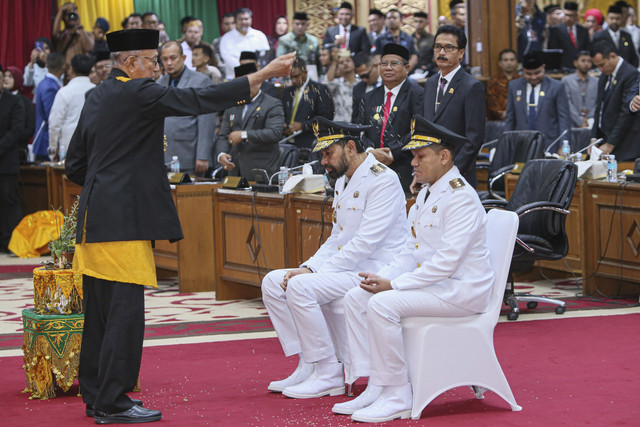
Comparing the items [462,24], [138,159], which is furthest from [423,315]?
[462,24]

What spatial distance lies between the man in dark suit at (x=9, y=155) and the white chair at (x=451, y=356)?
319 inches

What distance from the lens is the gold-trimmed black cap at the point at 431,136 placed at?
14.2 feet

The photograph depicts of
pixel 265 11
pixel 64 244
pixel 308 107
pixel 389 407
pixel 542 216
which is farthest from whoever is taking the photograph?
pixel 265 11

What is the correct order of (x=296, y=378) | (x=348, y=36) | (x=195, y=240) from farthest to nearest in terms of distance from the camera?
(x=348, y=36) → (x=195, y=240) → (x=296, y=378)

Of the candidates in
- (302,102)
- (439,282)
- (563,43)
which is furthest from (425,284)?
(563,43)

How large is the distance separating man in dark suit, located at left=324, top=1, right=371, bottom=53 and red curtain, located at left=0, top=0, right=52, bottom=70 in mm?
4596

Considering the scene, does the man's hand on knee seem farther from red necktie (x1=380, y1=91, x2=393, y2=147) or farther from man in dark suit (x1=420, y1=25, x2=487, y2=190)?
red necktie (x1=380, y1=91, x2=393, y2=147)

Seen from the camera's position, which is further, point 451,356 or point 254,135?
point 254,135

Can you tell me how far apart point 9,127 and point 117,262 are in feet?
25.2

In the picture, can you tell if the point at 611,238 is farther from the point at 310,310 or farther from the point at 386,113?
the point at 310,310

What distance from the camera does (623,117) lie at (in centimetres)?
849

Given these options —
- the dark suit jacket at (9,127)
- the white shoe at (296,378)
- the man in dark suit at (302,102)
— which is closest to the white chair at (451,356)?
the white shoe at (296,378)

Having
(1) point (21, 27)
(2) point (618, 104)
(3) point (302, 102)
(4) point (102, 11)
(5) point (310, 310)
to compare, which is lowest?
(5) point (310, 310)

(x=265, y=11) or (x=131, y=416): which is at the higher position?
(x=265, y=11)
